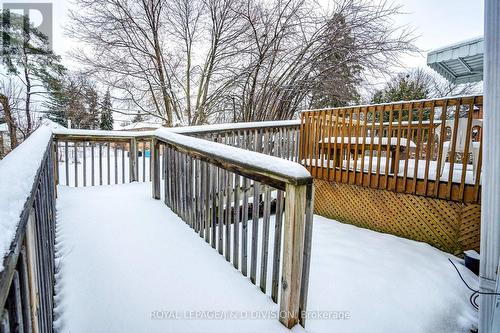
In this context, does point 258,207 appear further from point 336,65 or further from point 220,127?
point 336,65

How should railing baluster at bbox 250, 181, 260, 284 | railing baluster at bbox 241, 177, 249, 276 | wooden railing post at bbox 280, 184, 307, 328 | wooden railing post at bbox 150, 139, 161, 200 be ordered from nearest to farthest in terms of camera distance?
wooden railing post at bbox 280, 184, 307, 328 < railing baluster at bbox 250, 181, 260, 284 < railing baluster at bbox 241, 177, 249, 276 < wooden railing post at bbox 150, 139, 161, 200

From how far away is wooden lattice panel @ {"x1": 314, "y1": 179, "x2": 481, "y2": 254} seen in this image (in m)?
3.19

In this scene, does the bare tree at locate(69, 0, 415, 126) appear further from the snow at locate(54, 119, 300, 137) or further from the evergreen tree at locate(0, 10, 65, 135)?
the evergreen tree at locate(0, 10, 65, 135)

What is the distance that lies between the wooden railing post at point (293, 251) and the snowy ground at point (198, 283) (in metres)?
0.13

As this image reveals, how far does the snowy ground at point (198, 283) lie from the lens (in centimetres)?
162

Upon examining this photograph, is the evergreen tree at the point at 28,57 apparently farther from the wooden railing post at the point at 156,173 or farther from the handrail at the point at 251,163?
the handrail at the point at 251,163

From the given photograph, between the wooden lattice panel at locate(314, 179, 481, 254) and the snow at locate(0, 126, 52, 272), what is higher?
the snow at locate(0, 126, 52, 272)

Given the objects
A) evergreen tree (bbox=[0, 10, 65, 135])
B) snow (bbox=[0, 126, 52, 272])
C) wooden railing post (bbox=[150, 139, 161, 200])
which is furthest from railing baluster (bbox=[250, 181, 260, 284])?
evergreen tree (bbox=[0, 10, 65, 135])

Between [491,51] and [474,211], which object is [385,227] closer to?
[474,211]

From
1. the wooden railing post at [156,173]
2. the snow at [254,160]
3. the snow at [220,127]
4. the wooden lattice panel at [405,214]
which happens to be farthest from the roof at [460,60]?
the wooden railing post at [156,173]

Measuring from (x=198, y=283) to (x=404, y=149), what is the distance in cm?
393

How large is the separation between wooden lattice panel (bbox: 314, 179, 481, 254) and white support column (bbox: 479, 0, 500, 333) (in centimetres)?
150

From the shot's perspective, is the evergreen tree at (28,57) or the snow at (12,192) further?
the evergreen tree at (28,57)

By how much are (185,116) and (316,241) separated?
335 inches
